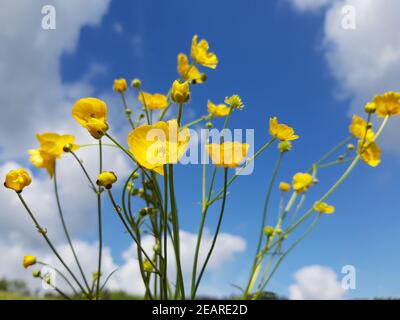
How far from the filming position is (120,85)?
1312mm

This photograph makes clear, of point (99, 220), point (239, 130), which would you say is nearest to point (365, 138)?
point (239, 130)

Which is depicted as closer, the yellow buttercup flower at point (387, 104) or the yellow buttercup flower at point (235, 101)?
the yellow buttercup flower at point (235, 101)

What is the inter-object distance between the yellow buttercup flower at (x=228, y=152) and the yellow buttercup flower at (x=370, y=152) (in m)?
0.61

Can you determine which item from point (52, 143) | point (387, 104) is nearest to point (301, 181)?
point (387, 104)

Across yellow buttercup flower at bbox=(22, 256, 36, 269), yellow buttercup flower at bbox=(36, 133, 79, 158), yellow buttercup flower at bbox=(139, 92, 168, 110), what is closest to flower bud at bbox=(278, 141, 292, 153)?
yellow buttercup flower at bbox=(139, 92, 168, 110)

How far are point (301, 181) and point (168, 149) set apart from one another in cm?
81

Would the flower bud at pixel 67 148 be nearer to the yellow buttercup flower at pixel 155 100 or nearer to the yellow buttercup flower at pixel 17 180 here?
the yellow buttercup flower at pixel 17 180

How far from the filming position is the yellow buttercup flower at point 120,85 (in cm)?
131

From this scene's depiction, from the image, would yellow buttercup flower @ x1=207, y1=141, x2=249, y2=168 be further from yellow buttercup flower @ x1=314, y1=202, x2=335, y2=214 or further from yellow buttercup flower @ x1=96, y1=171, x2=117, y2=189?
yellow buttercup flower @ x1=314, y1=202, x2=335, y2=214

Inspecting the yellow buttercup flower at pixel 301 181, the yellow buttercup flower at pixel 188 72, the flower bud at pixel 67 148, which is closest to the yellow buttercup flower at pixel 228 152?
the flower bud at pixel 67 148

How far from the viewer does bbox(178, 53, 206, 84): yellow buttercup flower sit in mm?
1262

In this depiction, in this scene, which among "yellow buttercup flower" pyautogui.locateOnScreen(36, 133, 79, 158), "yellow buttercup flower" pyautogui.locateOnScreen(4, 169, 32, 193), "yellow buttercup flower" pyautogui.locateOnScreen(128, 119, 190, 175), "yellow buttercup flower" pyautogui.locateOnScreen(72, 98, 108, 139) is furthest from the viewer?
"yellow buttercup flower" pyautogui.locateOnScreen(36, 133, 79, 158)

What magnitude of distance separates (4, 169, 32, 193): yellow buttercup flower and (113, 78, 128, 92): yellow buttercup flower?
1.59 feet
